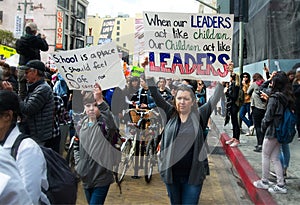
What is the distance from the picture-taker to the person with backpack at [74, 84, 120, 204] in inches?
156

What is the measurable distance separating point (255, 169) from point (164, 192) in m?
1.82

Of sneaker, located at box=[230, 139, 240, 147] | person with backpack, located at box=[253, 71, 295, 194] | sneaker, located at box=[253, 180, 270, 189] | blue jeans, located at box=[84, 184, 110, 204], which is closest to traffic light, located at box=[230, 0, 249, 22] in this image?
sneaker, located at box=[230, 139, 240, 147]

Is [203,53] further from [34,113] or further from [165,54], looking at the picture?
[34,113]

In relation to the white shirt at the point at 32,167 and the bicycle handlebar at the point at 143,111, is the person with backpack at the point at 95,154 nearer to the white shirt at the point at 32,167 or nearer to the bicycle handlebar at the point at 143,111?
the white shirt at the point at 32,167

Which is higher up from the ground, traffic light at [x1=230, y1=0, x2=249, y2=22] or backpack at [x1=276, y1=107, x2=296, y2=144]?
traffic light at [x1=230, y1=0, x2=249, y2=22]

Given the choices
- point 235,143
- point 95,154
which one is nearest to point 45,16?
point 235,143

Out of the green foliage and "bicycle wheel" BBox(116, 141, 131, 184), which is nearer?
"bicycle wheel" BBox(116, 141, 131, 184)

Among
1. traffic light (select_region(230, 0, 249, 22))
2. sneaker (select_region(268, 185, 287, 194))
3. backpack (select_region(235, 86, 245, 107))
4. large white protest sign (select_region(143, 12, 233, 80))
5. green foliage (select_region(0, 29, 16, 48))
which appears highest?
green foliage (select_region(0, 29, 16, 48))

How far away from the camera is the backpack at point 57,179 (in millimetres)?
2389

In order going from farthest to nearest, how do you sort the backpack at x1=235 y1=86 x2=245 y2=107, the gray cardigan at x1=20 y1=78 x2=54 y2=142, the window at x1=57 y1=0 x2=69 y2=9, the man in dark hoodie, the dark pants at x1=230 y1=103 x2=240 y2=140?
the window at x1=57 y1=0 x2=69 y2=9 < the backpack at x1=235 y1=86 x2=245 y2=107 < the dark pants at x1=230 y1=103 x2=240 y2=140 < the man in dark hoodie < the gray cardigan at x1=20 y1=78 x2=54 y2=142

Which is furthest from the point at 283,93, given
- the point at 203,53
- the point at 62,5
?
the point at 62,5

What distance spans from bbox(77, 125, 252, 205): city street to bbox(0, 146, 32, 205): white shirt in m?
3.68

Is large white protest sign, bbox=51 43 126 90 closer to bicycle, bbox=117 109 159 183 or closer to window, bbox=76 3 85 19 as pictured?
bicycle, bbox=117 109 159 183

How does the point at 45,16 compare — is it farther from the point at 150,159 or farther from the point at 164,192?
the point at 164,192
